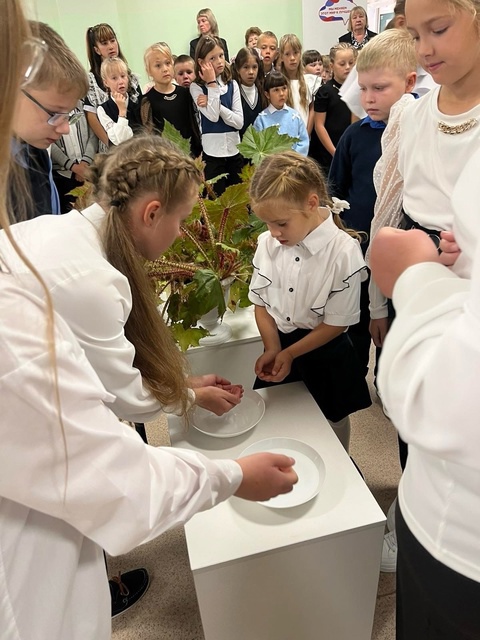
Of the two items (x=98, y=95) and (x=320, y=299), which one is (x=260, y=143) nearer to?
(x=320, y=299)

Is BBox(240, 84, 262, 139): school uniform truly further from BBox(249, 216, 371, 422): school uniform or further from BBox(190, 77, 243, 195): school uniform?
BBox(249, 216, 371, 422): school uniform

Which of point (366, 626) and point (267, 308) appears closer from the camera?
point (366, 626)

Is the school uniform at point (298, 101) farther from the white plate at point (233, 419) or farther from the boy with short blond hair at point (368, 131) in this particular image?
the white plate at point (233, 419)

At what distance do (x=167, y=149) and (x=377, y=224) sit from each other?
26.4 inches

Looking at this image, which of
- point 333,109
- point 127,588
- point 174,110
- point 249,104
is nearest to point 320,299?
point 127,588

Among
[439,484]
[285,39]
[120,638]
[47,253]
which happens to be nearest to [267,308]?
[47,253]

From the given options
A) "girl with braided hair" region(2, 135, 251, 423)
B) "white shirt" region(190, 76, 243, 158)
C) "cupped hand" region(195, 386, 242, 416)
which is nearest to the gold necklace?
"girl with braided hair" region(2, 135, 251, 423)

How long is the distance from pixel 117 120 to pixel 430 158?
2672mm

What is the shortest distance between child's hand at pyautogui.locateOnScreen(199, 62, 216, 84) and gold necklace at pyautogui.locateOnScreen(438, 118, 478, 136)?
8.80 feet

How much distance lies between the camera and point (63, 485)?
1.82 feet

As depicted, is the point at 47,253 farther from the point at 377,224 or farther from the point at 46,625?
the point at 377,224

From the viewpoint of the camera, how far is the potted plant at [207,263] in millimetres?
1426

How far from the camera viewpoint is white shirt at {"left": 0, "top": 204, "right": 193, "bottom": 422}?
83 centimetres

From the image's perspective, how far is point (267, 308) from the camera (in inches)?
57.5
